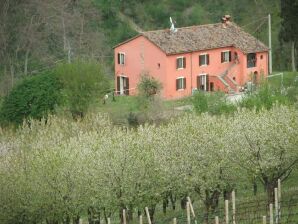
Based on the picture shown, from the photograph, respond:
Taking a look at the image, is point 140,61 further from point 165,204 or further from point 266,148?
point 266,148

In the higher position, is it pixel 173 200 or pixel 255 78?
pixel 255 78

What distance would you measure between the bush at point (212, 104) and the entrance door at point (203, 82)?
40.9ft

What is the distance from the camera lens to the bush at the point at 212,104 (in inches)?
1881

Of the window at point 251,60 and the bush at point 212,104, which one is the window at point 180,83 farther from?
the bush at point 212,104

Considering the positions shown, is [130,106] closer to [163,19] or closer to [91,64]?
[91,64]

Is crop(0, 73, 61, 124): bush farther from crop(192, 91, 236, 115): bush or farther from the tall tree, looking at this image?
the tall tree

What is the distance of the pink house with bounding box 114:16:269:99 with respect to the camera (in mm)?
62750

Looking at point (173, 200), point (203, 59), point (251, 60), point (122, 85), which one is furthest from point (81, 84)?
point (173, 200)

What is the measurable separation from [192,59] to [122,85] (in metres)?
5.53

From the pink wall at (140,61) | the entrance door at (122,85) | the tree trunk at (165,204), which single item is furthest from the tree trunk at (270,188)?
the entrance door at (122,85)

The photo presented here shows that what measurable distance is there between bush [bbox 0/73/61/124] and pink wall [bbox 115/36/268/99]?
24.6 feet

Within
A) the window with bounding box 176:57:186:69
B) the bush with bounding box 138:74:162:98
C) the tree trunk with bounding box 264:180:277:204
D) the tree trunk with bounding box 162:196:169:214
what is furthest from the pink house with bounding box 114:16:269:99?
the tree trunk with bounding box 264:180:277:204

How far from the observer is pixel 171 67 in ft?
206

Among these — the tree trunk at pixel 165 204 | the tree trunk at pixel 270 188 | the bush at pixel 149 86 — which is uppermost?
the bush at pixel 149 86
